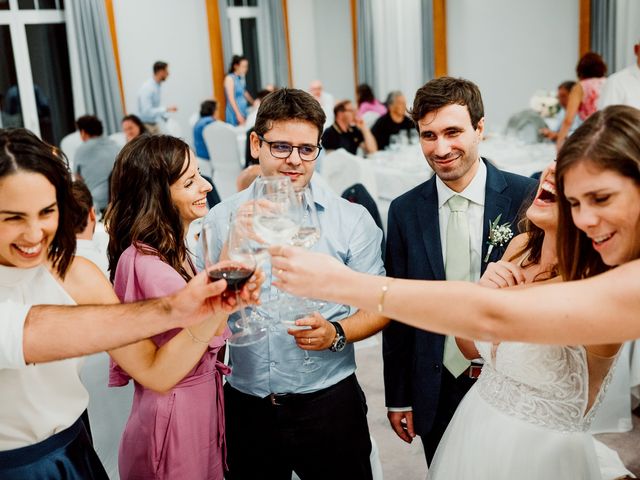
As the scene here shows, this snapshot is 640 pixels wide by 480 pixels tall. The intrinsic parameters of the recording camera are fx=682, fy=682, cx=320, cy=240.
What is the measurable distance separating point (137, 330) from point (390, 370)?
106cm

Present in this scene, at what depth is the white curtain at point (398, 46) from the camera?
1123cm

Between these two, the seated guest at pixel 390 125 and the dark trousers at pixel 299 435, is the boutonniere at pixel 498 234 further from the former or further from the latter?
the seated guest at pixel 390 125

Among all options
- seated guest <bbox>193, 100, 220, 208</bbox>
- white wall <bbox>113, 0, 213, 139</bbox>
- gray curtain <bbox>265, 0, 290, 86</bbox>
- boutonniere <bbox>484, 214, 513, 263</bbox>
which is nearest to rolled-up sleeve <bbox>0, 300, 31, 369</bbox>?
boutonniere <bbox>484, 214, 513, 263</bbox>

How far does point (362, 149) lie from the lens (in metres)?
7.17

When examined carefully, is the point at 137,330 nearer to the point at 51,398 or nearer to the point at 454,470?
the point at 51,398

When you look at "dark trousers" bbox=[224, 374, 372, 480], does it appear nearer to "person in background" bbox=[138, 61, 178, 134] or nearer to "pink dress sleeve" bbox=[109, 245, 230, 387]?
"pink dress sleeve" bbox=[109, 245, 230, 387]

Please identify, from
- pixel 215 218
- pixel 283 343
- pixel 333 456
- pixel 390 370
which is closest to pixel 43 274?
pixel 215 218

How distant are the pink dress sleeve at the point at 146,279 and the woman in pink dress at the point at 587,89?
5392 mm

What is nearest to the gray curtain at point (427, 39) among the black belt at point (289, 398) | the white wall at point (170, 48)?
the white wall at point (170, 48)

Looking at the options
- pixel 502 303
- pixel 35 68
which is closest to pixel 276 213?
pixel 502 303

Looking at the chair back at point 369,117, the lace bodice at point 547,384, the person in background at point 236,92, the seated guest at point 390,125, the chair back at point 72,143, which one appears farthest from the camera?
the person in background at point 236,92

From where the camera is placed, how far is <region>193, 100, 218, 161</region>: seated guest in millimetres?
8242

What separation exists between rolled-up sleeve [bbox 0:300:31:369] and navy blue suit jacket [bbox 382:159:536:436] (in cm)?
121

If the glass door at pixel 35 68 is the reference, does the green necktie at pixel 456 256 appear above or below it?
below
